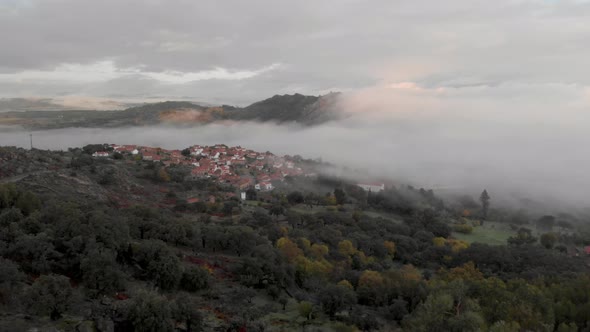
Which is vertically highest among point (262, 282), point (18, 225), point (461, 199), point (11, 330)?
point (18, 225)

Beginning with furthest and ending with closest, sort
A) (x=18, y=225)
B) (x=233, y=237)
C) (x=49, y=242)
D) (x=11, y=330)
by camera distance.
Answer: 1. (x=233, y=237)
2. (x=18, y=225)
3. (x=49, y=242)
4. (x=11, y=330)

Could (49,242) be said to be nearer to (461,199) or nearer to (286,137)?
(461,199)

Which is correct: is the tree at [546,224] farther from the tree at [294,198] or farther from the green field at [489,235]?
the tree at [294,198]

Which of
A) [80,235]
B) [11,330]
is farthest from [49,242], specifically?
[11,330]

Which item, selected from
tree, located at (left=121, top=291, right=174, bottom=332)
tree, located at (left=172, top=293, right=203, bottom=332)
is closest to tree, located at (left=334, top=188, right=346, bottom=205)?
tree, located at (left=172, top=293, right=203, bottom=332)

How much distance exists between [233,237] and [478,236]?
102 feet

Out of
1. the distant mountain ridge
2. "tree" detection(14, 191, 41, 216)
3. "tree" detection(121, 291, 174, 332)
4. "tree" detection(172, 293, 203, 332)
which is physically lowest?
"tree" detection(172, 293, 203, 332)

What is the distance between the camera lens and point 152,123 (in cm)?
13425

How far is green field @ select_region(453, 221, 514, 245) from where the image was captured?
139 ft

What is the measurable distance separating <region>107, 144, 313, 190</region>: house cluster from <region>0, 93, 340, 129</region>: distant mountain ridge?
56.0 metres

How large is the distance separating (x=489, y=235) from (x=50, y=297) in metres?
43.6

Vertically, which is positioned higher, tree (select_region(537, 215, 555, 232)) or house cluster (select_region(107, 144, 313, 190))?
house cluster (select_region(107, 144, 313, 190))

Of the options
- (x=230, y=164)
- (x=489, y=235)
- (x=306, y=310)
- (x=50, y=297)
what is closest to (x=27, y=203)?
(x=50, y=297)

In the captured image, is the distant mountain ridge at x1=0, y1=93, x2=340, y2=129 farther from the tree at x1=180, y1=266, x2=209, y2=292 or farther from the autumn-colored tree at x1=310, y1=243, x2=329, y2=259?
the tree at x1=180, y1=266, x2=209, y2=292
